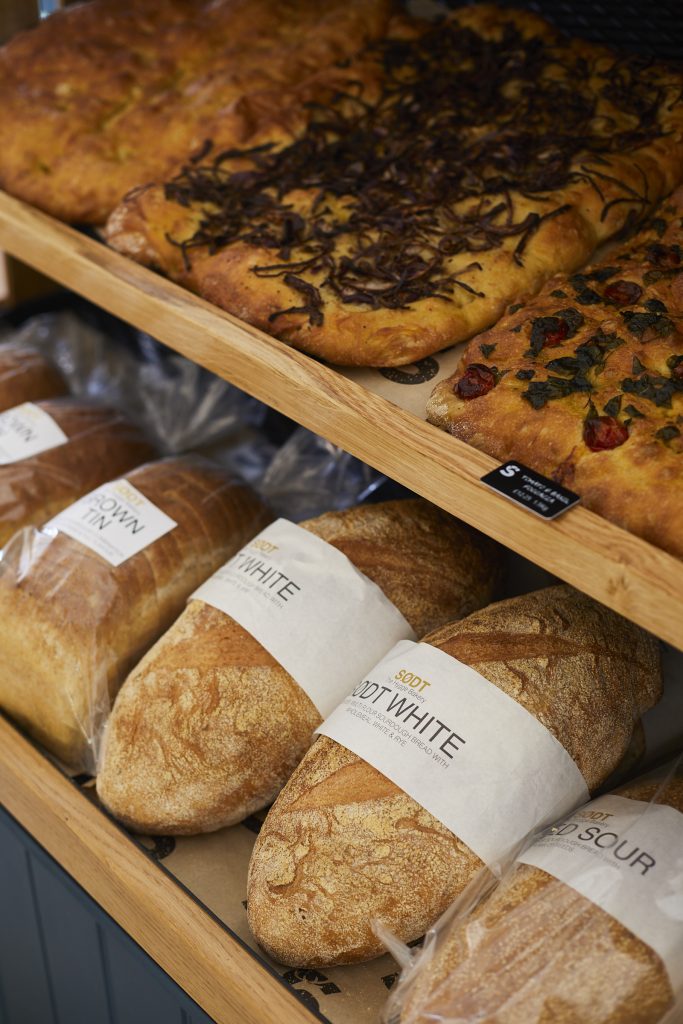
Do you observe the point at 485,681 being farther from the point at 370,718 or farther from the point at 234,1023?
the point at 234,1023

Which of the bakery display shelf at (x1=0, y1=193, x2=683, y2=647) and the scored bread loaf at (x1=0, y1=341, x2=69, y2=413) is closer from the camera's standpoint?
the bakery display shelf at (x1=0, y1=193, x2=683, y2=647)

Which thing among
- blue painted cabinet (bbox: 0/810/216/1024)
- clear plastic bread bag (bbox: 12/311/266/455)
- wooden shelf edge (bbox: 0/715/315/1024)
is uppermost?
clear plastic bread bag (bbox: 12/311/266/455)

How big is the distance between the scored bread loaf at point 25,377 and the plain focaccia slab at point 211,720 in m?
0.75

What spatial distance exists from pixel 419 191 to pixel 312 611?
0.62 meters

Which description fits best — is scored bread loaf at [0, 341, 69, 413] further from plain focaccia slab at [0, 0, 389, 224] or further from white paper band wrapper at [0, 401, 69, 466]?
plain focaccia slab at [0, 0, 389, 224]

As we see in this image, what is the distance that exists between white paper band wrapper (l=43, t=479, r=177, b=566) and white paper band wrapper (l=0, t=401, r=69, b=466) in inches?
8.5

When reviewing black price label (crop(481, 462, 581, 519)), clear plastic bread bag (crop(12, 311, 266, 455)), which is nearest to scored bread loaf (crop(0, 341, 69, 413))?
clear plastic bread bag (crop(12, 311, 266, 455))

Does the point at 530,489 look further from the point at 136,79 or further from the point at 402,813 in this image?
the point at 136,79

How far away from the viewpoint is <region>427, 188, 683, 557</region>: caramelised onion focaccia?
0.99m

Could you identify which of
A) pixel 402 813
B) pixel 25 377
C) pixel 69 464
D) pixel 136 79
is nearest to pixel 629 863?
pixel 402 813

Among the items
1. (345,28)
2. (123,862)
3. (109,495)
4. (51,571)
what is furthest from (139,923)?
(345,28)

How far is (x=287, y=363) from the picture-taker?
120 centimetres

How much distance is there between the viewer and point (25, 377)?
6.34 ft

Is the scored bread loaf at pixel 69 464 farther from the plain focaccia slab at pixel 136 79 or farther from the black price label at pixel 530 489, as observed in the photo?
the black price label at pixel 530 489
